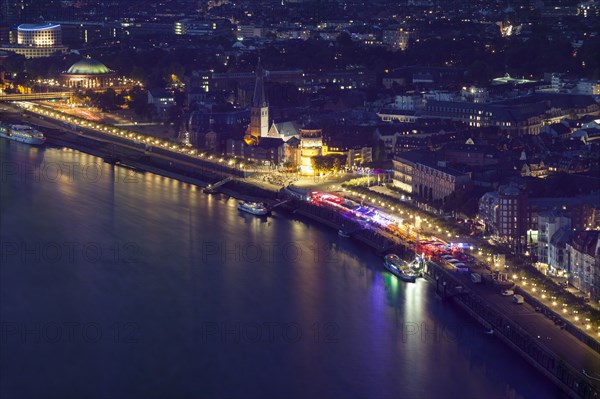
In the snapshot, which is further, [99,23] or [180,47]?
[99,23]

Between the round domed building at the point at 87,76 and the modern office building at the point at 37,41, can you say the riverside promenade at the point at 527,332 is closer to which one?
the round domed building at the point at 87,76

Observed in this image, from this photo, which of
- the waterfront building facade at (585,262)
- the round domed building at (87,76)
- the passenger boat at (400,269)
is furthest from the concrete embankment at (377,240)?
the round domed building at (87,76)

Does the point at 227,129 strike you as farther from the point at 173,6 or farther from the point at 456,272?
the point at 173,6

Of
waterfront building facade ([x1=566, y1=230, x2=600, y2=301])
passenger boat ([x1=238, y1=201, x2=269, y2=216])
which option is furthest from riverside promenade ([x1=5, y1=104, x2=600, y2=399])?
waterfront building facade ([x1=566, y1=230, x2=600, y2=301])

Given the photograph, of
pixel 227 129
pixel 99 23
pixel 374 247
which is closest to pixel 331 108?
pixel 227 129

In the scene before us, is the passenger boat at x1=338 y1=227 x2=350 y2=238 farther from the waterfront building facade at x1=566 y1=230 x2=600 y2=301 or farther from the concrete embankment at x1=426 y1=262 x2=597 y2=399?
the waterfront building facade at x1=566 y1=230 x2=600 y2=301

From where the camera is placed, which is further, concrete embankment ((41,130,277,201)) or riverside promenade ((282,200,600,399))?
concrete embankment ((41,130,277,201))
